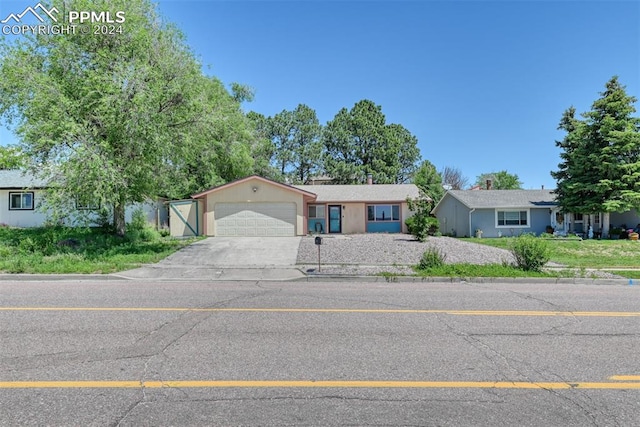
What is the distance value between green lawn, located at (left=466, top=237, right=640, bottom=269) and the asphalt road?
25.7 ft

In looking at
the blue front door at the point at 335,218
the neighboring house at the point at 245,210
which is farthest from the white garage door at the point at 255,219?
the blue front door at the point at 335,218

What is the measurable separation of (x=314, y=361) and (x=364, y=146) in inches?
1637

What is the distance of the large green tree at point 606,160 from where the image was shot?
84.0 feet

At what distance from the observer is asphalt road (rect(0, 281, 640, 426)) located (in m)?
3.37

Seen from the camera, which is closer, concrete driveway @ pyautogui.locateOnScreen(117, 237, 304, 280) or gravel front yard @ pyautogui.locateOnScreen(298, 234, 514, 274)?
concrete driveway @ pyautogui.locateOnScreen(117, 237, 304, 280)

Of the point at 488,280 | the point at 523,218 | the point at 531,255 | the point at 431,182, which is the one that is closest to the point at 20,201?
the point at 488,280

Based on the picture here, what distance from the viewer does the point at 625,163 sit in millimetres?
26344

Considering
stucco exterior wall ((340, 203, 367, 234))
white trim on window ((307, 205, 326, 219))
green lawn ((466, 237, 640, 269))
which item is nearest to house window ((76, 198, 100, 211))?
white trim on window ((307, 205, 326, 219))

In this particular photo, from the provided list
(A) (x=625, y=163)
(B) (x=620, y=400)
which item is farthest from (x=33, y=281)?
(A) (x=625, y=163)

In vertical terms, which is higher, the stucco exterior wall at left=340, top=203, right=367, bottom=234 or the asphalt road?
the stucco exterior wall at left=340, top=203, right=367, bottom=234

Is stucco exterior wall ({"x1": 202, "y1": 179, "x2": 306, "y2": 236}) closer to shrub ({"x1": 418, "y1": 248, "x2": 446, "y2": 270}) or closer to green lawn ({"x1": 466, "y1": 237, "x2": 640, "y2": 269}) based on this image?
shrub ({"x1": 418, "y1": 248, "x2": 446, "y2": 270})

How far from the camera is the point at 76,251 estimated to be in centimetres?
1487

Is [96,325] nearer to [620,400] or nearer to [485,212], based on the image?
[620,400]

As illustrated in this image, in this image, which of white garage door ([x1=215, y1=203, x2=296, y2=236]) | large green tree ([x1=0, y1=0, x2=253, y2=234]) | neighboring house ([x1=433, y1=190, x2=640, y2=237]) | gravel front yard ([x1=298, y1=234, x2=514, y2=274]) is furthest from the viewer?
neighboring house ([x1=433, y1=190, x2=640, y2=237])
